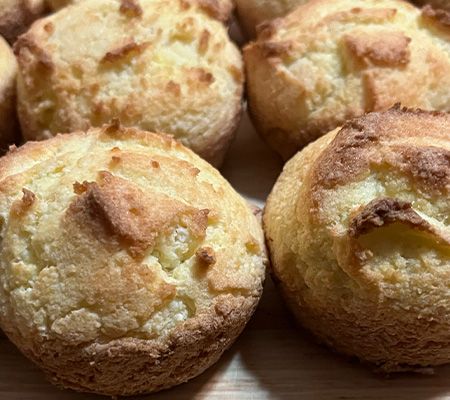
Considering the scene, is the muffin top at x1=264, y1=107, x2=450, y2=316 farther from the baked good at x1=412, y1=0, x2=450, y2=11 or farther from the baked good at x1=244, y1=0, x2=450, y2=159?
the baked good at x1=412, y1=0, x2=450, y2=11

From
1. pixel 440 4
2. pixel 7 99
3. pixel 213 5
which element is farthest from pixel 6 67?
pixel 440 4

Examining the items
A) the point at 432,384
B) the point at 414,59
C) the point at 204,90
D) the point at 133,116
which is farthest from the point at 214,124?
the point at 432,384

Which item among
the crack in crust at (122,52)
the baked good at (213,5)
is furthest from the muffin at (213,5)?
the crack in crust at (122,52)

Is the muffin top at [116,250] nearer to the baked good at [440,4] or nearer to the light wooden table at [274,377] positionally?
the light wooden table at [274,377]

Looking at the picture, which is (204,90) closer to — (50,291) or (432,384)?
(50,291)

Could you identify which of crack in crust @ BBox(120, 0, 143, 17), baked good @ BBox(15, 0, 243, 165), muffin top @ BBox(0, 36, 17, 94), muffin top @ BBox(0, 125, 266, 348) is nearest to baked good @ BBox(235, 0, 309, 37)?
baked good @ BBox(15, 0, 243, 165)

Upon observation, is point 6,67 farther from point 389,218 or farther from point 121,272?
point 389,218
